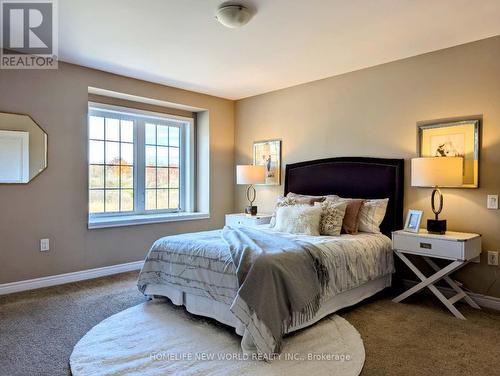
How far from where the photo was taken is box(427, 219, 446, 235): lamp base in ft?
9.84

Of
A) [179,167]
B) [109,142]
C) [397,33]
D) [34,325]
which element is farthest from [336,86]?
[34,325]

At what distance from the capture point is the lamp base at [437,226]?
3.00 metres

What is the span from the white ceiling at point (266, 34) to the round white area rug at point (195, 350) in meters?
2.40

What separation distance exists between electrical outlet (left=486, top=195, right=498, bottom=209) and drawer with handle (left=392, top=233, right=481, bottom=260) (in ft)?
1.03

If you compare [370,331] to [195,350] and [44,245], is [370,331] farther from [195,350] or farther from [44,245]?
[44,245]

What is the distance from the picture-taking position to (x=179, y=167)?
5.20m

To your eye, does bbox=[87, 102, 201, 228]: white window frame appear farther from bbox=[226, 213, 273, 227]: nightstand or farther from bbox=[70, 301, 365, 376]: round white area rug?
bbox=[70, 301, 365, 376]: round white area rug

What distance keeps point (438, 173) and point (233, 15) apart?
2.12 m

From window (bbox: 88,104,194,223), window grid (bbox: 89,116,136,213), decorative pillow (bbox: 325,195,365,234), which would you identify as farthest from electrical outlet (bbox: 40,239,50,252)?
decorative pillow (bbox: 325,195,365,234)

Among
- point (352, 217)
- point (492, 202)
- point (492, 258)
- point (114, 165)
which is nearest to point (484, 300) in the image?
point (492, 258)

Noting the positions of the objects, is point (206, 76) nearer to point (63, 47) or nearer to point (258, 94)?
point (258, 94)

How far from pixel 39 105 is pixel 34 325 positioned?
7.17ft

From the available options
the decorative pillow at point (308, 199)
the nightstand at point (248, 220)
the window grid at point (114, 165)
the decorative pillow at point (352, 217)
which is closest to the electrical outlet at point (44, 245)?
the window grid at point (114, 165)

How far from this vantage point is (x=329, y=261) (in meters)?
2.67
